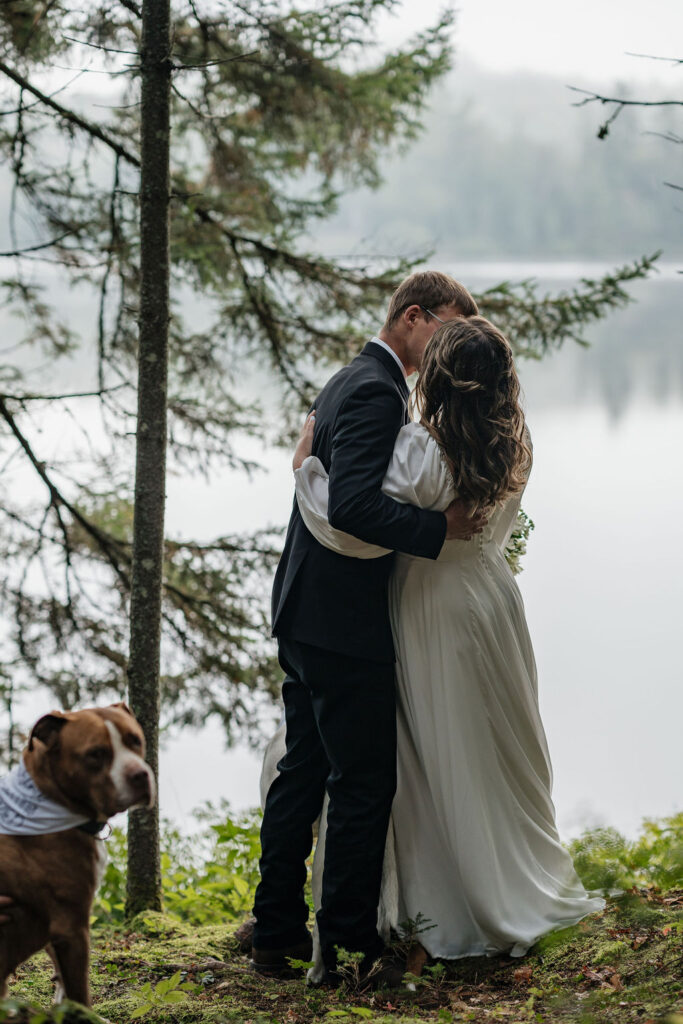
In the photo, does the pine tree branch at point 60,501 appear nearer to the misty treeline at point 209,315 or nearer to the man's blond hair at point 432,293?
the misty treeline at point 209,315

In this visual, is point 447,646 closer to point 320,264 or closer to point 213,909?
point 213,909

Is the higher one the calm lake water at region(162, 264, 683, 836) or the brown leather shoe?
the calm lake water at region(162, 264, 683, 836)

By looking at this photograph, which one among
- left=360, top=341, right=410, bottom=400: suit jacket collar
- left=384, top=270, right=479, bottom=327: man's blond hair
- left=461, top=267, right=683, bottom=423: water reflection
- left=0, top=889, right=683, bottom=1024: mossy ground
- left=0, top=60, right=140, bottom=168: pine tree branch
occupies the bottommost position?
left=0, top=889, right=683, bottom=1024: mossy ground

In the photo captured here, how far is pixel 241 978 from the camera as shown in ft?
10.1

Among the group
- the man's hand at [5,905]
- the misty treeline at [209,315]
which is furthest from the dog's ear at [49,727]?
the misty treeline at [209,315]

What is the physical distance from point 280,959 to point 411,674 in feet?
3.58

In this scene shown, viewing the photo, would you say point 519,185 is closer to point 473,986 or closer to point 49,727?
point 473,986

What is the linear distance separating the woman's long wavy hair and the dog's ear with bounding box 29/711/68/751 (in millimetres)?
1403

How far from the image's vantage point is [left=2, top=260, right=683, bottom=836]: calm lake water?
11.1 m

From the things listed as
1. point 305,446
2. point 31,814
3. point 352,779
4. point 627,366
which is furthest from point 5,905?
point 627,366

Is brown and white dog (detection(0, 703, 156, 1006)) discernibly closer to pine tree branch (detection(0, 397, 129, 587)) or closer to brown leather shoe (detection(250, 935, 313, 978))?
brown leather shoe (detection(250, 935, 313, 978))

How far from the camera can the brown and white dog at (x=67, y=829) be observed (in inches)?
80.6

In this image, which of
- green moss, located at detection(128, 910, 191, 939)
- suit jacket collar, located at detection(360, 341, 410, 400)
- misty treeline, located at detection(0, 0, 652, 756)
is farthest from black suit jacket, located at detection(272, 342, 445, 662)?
misty treeline, located at detection(0, 0, 652, 756)

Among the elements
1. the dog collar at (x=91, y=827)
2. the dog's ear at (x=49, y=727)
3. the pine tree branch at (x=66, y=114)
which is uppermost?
the pine tree branch at (x=66, y=114)
